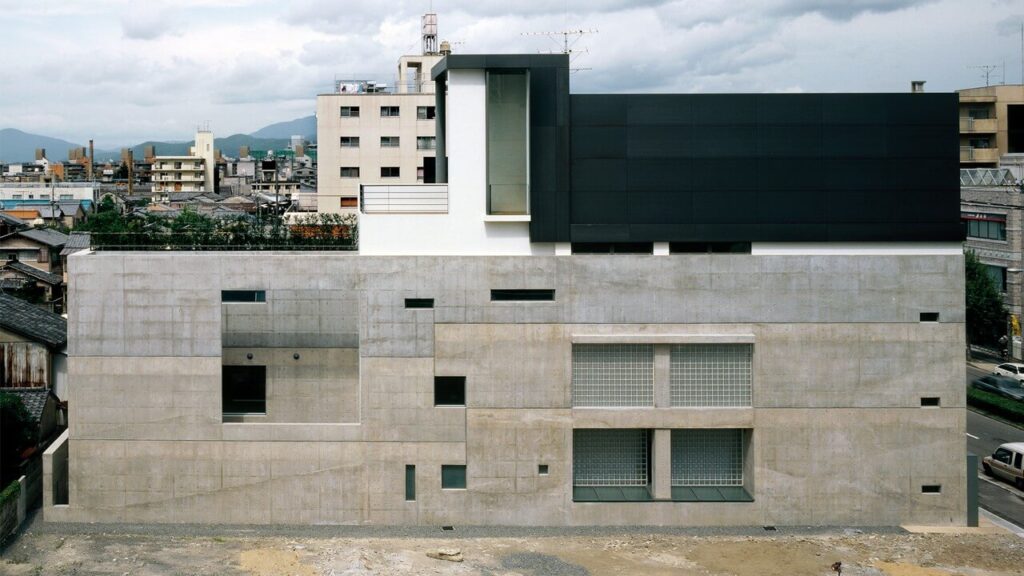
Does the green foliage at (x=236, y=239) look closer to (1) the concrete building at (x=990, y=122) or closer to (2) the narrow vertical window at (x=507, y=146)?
(2) the narrow vertical window at (x=507, y=146)

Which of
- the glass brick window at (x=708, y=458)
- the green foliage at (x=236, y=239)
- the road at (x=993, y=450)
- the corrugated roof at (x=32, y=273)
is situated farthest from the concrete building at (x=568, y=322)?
the corrugated roof at (x=32, y=273)

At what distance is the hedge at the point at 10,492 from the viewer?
106ft

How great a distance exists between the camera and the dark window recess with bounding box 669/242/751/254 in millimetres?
34688

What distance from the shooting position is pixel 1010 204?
64875 millimetres

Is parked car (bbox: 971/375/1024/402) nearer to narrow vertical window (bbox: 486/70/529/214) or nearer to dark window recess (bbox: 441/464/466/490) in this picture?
narrow vertical window (bbox: 486/70/529/214)

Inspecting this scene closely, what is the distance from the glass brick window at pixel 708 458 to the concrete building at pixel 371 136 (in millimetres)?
36559

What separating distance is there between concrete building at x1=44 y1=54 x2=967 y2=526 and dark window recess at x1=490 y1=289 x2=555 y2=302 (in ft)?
0.21

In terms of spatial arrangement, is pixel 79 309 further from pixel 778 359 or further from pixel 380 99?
pixel 380 99

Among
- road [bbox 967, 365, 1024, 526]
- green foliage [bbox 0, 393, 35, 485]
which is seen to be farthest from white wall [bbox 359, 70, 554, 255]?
road [bbox 967, 365, 1024, 526]

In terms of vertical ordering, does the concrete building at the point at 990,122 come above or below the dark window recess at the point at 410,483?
above

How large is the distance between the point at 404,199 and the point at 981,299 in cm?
4479

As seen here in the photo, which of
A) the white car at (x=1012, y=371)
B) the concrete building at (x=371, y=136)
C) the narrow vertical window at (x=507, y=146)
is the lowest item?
the white car at (x=1012, y=371)

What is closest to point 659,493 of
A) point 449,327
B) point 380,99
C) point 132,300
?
point 449,327

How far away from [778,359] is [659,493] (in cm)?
589
